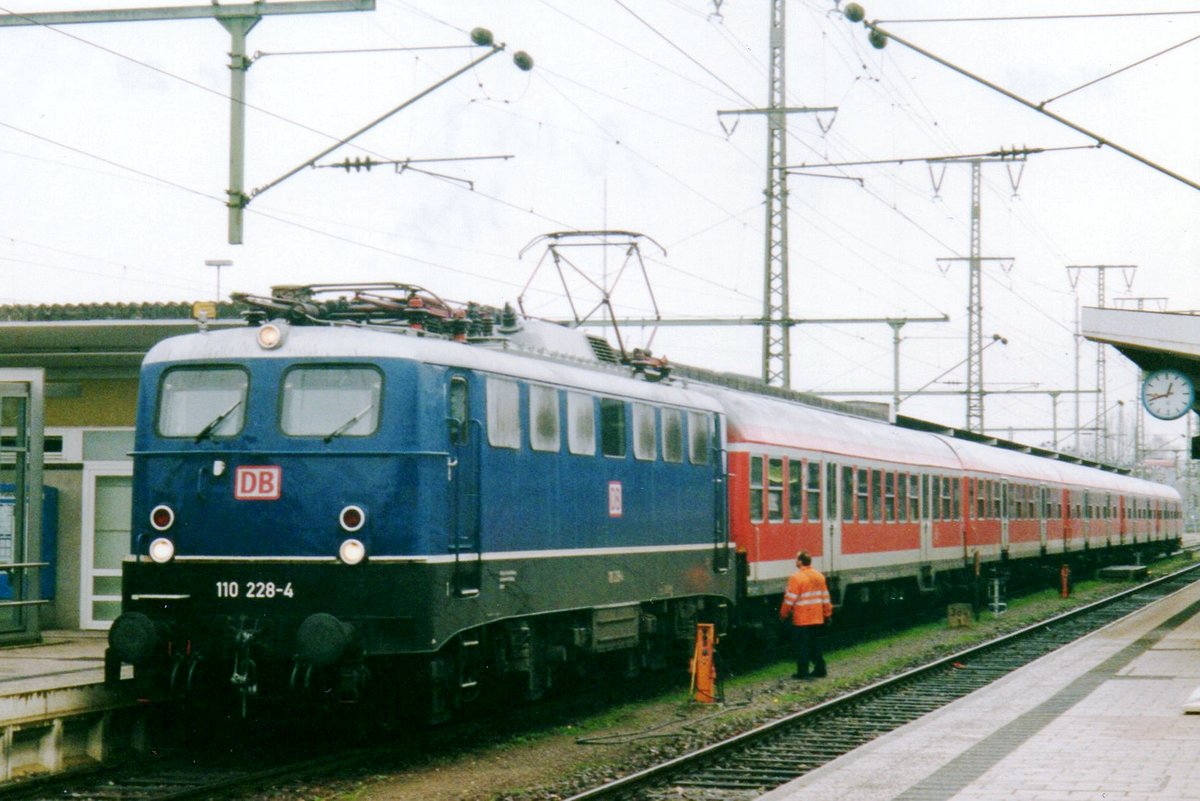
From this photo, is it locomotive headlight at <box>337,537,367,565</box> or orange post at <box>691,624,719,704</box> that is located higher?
locomotive headlight at <box>337,537,367,565</box>

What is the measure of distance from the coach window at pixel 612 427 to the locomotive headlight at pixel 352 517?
3971 millimetres

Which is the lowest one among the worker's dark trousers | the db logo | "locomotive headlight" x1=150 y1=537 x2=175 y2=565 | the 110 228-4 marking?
the worker's dark trousers

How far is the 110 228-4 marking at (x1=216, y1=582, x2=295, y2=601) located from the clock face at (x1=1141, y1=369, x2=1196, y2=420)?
53.7ft

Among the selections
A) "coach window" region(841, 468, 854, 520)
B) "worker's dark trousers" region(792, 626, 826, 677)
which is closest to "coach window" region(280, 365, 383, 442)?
"worker's dark trousers" region(792, 626, 826, 677)

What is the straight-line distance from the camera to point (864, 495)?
2580 cm

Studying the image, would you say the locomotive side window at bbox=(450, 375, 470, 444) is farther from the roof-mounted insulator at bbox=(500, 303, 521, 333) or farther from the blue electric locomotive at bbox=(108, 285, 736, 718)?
the roof-mounted insulator at bbox=(500, 303, 521, 333)

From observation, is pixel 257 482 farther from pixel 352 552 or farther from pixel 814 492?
pixel 814 492

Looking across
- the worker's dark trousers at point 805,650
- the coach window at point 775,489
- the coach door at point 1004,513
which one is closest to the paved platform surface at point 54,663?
the worker's dark trousers at point 805,650

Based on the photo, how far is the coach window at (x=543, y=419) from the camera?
14336 millimetres

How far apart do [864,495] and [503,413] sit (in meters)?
13.1

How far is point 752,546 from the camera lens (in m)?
20.4

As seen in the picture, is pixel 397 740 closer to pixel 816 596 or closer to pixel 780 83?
pixel 816 596

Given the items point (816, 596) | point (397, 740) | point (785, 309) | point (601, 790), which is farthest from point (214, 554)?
point (785, 309)

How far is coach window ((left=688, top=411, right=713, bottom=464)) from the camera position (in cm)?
1848
